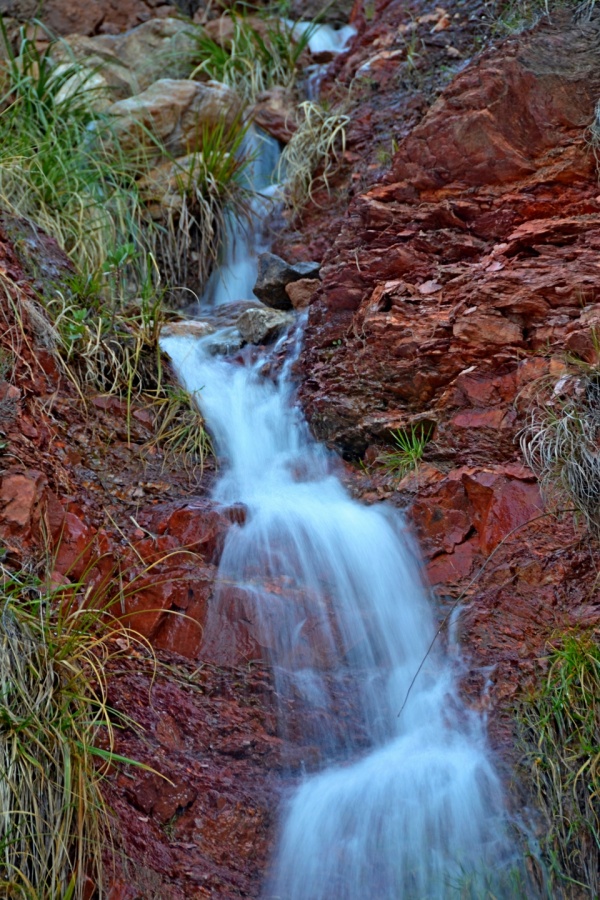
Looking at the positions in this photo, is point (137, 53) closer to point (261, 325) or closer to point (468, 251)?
point (261, 325)

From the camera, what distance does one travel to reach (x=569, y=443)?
3223mm

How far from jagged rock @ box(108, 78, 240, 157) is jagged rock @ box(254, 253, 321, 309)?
181 centimetres

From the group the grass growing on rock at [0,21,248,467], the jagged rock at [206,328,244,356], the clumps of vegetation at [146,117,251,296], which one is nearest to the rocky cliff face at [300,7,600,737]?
the jagged rock at [206,328,244,356]

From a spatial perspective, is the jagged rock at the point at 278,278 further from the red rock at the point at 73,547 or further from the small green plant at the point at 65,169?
the red rock at the point at 73,547

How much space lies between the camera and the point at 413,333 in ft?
13.1

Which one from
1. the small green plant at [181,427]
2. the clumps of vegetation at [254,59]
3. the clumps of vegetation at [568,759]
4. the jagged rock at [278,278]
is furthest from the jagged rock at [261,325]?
the clumps of vegetation at [254,59]

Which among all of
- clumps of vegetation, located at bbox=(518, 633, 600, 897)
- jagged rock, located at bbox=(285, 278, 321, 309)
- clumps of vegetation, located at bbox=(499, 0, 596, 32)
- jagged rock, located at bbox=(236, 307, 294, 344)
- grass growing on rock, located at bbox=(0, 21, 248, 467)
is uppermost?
clumps of vegetation, located at bbox=(499, 0, 596, 32)

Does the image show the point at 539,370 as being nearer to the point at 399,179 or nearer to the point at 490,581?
the point at 490,581

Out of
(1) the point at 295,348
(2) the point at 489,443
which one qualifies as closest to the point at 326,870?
(2) the point at 489,443

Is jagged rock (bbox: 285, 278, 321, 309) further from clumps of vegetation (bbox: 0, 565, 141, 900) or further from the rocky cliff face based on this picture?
clumps of vegetation (bbox: 0, 565, 141, 900)

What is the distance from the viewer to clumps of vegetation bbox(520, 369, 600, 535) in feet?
10.2

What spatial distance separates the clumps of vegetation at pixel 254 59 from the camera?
24.2 feet

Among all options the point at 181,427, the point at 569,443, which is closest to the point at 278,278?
the point at 181,427

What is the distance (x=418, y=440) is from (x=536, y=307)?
775 mm
